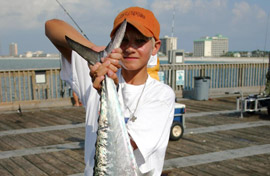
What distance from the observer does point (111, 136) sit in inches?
61.4

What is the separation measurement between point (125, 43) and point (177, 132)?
218 inches

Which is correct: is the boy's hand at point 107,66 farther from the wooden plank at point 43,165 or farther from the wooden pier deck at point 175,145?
the wooden plank at point 43,165

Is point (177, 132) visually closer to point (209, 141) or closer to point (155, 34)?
point (209, 141)

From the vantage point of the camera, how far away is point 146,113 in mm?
1751

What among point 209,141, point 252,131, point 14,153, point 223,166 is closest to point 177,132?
point 209,141

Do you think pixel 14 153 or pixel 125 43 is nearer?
pixel 125 43

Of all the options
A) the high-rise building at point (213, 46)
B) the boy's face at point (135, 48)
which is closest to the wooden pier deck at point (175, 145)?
the boy's face at point (135, 48)

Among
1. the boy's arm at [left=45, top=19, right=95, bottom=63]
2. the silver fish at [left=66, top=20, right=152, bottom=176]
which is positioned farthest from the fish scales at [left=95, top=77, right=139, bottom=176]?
the boy's arm at [left=45, top=19, right=95, bottom=63]

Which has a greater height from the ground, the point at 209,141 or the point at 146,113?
the point at 146,113

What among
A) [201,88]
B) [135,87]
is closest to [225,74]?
[201,88]

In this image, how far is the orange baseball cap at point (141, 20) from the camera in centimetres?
173

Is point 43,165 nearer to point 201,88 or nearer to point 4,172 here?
point 4,172

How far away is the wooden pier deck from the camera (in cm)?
544

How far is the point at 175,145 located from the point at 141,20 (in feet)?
17.7
